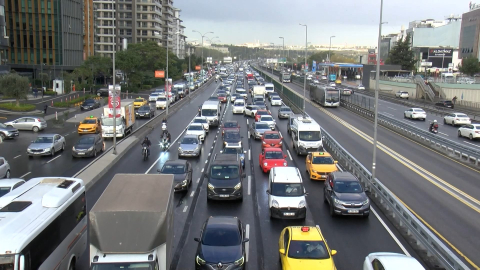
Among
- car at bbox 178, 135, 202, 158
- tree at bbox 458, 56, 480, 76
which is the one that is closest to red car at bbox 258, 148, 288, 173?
car at bbox 178, 135, 202, 158

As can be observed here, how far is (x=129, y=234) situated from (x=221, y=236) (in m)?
3.36

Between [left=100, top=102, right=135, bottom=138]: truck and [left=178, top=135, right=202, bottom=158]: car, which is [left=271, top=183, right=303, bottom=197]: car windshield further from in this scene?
[left=100, top=102, right=135, bottom=138]: truck

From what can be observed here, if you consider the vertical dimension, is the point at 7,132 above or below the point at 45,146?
below

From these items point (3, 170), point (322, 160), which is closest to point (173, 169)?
point (322, 160)

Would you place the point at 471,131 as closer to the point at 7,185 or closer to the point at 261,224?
the point at 261,224

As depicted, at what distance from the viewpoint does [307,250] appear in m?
12.1

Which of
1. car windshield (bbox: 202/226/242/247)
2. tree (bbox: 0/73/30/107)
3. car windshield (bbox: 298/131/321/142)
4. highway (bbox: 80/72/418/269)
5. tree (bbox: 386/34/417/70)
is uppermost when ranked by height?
tree (bbox: 386/34/417/70)

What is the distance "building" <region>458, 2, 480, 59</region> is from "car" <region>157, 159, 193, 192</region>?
318 ft

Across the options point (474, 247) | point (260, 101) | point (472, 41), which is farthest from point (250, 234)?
point (472, 41)

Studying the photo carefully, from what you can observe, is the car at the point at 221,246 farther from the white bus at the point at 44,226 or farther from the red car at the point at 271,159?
the red car at the point at 271,159

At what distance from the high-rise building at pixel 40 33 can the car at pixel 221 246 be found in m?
76.5

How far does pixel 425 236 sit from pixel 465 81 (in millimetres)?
60308

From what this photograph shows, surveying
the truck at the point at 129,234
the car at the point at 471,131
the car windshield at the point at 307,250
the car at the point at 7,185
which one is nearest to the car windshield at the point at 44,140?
the car at the point at 7,185

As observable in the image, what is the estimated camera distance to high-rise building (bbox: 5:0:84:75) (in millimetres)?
81812
